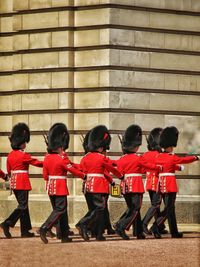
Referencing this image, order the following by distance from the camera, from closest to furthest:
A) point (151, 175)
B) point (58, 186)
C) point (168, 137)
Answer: point (58, 186)
point (168, 137)
point (151, 175)

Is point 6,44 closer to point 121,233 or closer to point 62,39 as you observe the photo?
point 62,39

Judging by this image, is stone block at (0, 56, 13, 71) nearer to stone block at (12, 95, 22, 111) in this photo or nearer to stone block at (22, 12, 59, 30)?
stone block at (12, 95, 22, 111)

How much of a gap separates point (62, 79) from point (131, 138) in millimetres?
2939

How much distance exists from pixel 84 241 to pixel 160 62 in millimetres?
4964

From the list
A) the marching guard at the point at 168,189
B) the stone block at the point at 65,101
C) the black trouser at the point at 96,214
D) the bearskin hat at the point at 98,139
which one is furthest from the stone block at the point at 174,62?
the black trouser at the point at 96,214

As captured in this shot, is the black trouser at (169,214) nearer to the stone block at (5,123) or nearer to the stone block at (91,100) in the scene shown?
the stone block at (91,100)

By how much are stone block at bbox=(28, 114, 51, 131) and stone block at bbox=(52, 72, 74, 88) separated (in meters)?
0.59

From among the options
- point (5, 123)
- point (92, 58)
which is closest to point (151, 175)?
point (92, 58)

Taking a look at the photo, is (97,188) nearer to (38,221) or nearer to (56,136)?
(56,136)

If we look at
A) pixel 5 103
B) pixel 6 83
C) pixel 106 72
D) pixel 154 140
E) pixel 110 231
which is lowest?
pixel 110 231

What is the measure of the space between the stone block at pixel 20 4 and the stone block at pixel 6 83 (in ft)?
4.54

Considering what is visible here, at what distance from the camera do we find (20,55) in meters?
24.1

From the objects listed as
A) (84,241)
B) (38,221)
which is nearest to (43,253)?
(84,241)

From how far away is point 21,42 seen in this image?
79.0 ft
